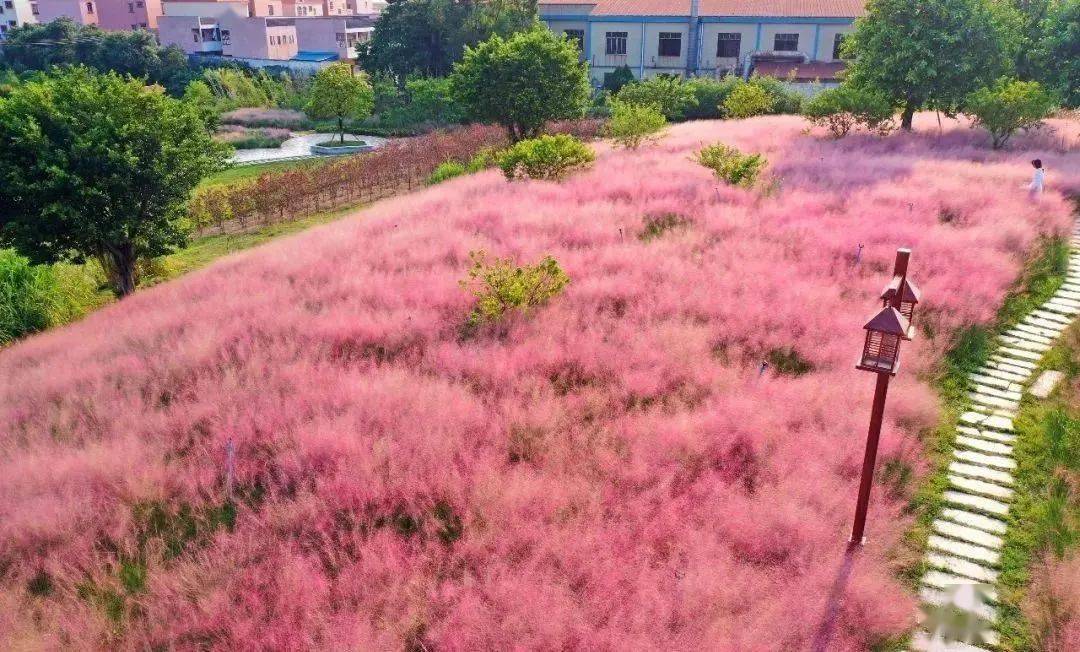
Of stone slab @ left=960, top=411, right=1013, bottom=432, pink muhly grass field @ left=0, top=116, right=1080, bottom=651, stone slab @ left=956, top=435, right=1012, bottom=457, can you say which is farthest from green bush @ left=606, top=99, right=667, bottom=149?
stone slab @ left=956, top=435, right=1012, bottom=457

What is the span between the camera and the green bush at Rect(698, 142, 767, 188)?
1925 centimetres

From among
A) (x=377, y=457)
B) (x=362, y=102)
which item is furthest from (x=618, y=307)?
(x=362, y=102)

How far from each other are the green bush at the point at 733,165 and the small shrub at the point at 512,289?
8.97 meters

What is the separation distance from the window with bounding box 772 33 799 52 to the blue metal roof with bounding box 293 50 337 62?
4645 cm

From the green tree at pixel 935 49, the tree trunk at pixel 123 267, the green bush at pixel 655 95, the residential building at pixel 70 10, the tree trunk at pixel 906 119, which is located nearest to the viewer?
the tree trunk at pixel 123 267

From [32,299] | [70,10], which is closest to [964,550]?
[32,299]

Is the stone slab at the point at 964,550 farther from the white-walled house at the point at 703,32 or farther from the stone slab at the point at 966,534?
the white-walled house at the point at 703,32

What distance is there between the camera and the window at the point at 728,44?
5131 cm

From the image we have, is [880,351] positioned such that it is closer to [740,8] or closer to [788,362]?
[788,362]

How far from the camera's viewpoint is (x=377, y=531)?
7113 millimetres

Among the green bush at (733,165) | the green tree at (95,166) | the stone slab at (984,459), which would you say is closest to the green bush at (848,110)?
the green bush at (733,165)

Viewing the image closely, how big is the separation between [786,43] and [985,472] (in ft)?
159

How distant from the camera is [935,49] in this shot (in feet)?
84.0

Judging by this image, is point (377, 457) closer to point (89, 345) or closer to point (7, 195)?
point (89, 345)
